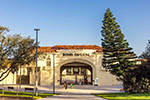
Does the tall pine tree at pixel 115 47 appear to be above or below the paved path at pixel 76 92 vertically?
above

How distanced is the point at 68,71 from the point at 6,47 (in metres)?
72.9

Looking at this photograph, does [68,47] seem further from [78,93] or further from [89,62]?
[78,93]

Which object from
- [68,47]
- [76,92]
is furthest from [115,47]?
[68,47]

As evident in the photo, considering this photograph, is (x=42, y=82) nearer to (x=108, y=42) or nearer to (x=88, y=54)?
(x=88, y=54)

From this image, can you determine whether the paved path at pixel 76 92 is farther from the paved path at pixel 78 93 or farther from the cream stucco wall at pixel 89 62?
the cream stucco wall at pixel 89 62

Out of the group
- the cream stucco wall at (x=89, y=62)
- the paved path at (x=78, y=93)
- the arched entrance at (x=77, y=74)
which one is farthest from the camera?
the arched entrance at (x=77, y=74)

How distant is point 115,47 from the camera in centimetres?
3181

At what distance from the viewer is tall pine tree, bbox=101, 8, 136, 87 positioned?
31.0 meters

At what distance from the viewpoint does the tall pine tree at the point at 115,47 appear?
102 feet

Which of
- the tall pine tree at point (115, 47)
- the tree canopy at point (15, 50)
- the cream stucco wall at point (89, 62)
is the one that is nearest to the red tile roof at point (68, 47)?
the cream stucco wall at point (89, 62)

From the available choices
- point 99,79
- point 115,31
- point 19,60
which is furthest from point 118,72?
point 19,60

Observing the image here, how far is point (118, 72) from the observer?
30.4m

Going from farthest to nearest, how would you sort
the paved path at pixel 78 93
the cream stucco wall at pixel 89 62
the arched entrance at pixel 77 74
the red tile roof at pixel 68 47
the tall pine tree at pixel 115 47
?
the arched entrance at pixel 77 74 → the red tile roof at pixel 68 47 → the cream stucco wall at pixel 89 62 → the tall pine tree at pixel 115 47 → the paved path at pixel 78 93

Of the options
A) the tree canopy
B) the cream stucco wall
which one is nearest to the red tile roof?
the cream stucco wall
